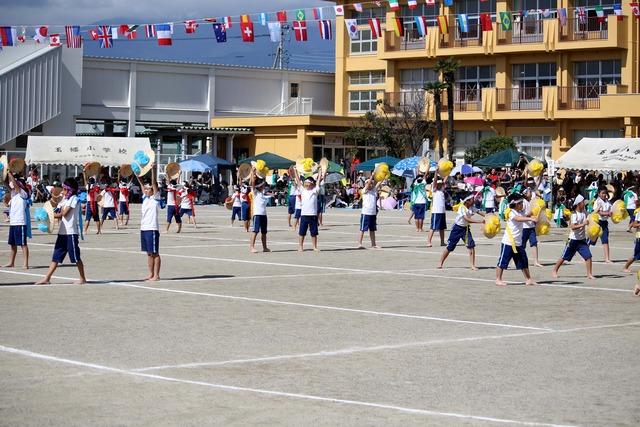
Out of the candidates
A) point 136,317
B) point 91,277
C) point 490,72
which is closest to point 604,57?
point 490,72

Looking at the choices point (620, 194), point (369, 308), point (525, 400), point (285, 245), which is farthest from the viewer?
point (620, 194)

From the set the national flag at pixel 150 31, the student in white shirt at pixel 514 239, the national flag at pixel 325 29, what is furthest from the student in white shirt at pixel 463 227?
the national flag at pixel 325 29

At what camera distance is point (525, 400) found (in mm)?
8961

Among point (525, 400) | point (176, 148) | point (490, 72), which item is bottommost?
point (525, 400)

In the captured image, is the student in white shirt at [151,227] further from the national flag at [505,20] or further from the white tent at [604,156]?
the national flag at [505,20]

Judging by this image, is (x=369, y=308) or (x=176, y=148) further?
(x=176, y=148)

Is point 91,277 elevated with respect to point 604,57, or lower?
lower

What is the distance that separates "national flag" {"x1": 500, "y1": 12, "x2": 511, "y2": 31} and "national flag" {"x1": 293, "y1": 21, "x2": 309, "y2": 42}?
1280 centimetres

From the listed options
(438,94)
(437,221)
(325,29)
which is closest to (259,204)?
(437,221)

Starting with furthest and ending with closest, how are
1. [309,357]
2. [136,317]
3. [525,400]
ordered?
[136,317], [309,357], [525,400]

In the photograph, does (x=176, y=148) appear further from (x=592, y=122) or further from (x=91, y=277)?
(x=91, y=277)

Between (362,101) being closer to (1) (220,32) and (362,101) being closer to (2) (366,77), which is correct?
(2) (366,77)

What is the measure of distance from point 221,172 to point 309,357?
45.7 metres

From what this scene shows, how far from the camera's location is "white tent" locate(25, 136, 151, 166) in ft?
155
